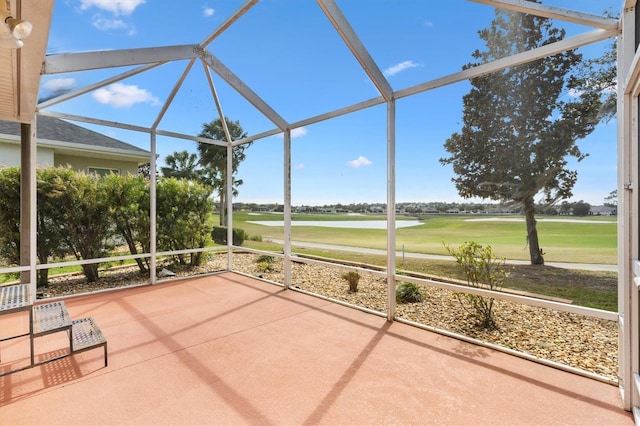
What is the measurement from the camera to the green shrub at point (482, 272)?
12.4 feet

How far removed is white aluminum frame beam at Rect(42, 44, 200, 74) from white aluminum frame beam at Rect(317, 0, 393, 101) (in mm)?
2477

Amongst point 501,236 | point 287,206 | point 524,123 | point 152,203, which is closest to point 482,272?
point 501,236

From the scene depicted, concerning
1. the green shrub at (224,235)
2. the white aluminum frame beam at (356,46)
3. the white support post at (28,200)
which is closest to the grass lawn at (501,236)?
the white aluminum frame beam at (356,46)

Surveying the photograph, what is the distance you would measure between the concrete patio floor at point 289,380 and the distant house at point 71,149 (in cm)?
330

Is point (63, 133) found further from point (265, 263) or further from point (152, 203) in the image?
point (265, 263)

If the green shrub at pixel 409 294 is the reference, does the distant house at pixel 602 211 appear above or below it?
above

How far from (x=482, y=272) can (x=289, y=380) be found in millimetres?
2786

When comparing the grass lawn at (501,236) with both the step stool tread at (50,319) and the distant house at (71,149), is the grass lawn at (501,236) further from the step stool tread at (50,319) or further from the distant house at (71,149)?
the distant house at (71,149)

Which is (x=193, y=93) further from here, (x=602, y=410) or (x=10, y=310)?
(x=602, y=410)

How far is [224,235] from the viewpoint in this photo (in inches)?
340

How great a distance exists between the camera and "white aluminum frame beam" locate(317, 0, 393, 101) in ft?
10.3

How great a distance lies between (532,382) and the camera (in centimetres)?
261

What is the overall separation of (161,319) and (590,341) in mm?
5339

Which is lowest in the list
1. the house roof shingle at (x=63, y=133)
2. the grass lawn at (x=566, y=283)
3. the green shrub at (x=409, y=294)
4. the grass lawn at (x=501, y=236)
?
the green shrub at (x=409, y=294)
